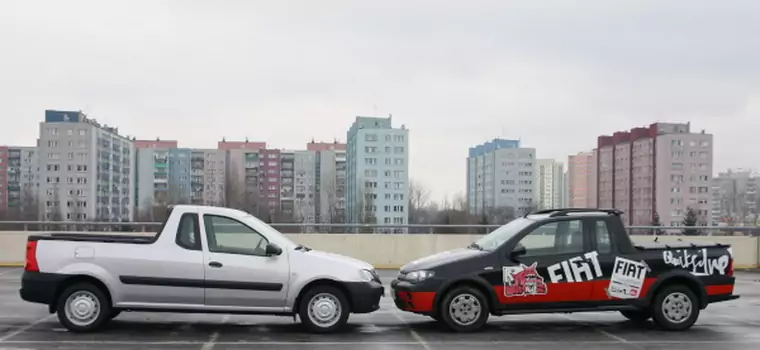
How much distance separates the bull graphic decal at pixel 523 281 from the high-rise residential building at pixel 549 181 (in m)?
99.4

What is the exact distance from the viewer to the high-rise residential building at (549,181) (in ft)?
358

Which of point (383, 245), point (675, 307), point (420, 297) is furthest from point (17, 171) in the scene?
point (675, 307)

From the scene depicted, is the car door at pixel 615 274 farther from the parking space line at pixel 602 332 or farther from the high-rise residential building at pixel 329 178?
the high-rise residential building at pixel 329 178

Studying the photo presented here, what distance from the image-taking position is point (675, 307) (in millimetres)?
9641

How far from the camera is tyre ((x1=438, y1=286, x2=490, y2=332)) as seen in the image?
9266 millimetres

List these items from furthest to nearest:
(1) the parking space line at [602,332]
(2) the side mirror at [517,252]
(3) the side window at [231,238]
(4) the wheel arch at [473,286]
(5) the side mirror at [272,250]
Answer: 1. (2) the side mirror at [517,252]
2. (4) the wheel arch at [473,286]
3. (3) the side window at [231,238]
4. (5) the side mirror at [272,250]
5. (1) the parking space line at [602,332]

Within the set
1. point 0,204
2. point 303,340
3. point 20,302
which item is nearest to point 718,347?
point 303,340

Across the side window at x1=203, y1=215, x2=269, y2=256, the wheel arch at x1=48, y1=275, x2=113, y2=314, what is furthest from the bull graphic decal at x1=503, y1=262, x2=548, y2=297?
the wheel arch at x1=48, y1=275, x2=113, y2=314

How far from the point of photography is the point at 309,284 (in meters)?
9.05

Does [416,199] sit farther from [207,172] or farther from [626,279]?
[626,279]

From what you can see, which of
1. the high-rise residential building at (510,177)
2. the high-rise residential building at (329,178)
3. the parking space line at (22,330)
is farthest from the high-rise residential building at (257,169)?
the parking space line at (22,330)

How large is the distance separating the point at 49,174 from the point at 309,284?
317ft

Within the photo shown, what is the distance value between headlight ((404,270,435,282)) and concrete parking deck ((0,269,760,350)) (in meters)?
0.71

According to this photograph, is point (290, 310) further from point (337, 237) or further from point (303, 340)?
point (337, 237)
